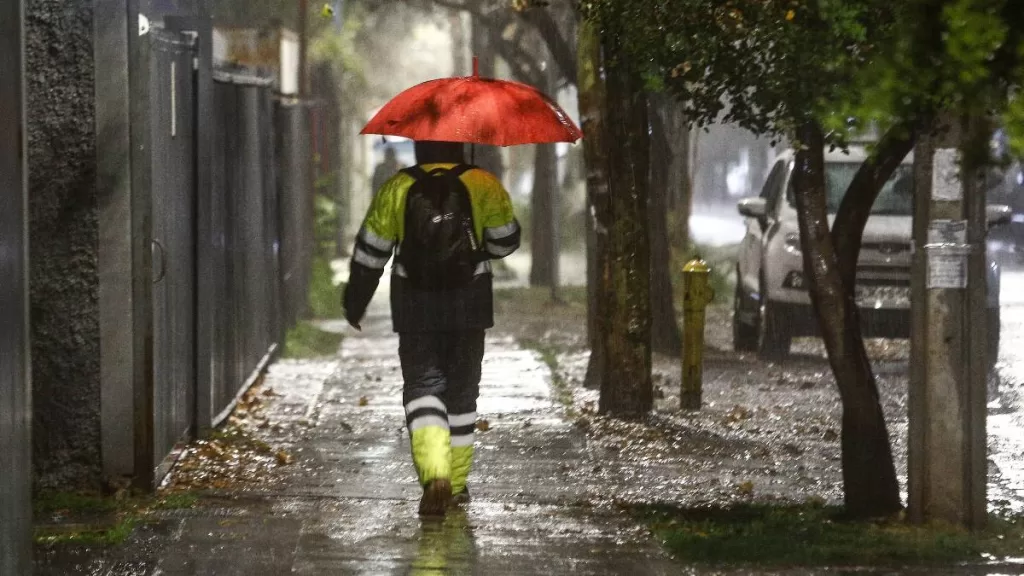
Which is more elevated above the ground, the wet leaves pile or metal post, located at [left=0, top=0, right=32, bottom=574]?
metal post, located at [left=0, top=0, right=32, bottom=574]

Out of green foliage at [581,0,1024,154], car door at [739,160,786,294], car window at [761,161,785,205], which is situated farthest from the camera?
car window at [761,161,785,205]

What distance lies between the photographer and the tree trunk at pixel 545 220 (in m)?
23.1

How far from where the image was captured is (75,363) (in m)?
7.85

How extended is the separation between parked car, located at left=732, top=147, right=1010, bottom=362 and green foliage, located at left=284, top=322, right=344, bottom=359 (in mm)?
4036

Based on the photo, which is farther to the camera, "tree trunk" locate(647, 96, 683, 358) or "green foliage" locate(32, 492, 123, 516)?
"tree trunk" locate(647, 96, 683, 358)

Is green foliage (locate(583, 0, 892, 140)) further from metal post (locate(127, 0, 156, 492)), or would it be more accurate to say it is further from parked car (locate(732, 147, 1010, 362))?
parked car (locate(732, 147, 1010, 362))

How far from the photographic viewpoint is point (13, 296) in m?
4.89

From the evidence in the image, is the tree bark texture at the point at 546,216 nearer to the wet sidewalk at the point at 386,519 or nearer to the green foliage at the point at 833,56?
the wet sidewalk at the point at 386,519

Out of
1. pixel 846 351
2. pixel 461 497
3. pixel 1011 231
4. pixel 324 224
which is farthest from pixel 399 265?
pixel 324 224

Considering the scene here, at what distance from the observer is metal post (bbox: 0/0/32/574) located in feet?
15.8

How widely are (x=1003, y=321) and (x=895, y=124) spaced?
42.9 ft

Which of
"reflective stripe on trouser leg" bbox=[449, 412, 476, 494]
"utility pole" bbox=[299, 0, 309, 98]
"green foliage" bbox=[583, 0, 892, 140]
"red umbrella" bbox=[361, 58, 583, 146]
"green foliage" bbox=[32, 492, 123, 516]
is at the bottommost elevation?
"green foliage" bbox=[32, 492, 123, 516]

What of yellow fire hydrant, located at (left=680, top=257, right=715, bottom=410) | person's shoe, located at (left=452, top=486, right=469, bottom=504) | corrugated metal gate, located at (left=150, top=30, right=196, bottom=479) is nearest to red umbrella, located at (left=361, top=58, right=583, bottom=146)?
corrugated metal gate, located at (left=150, top=30, right=196, bottom=479)

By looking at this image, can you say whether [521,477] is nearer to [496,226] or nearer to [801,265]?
[496,226]
